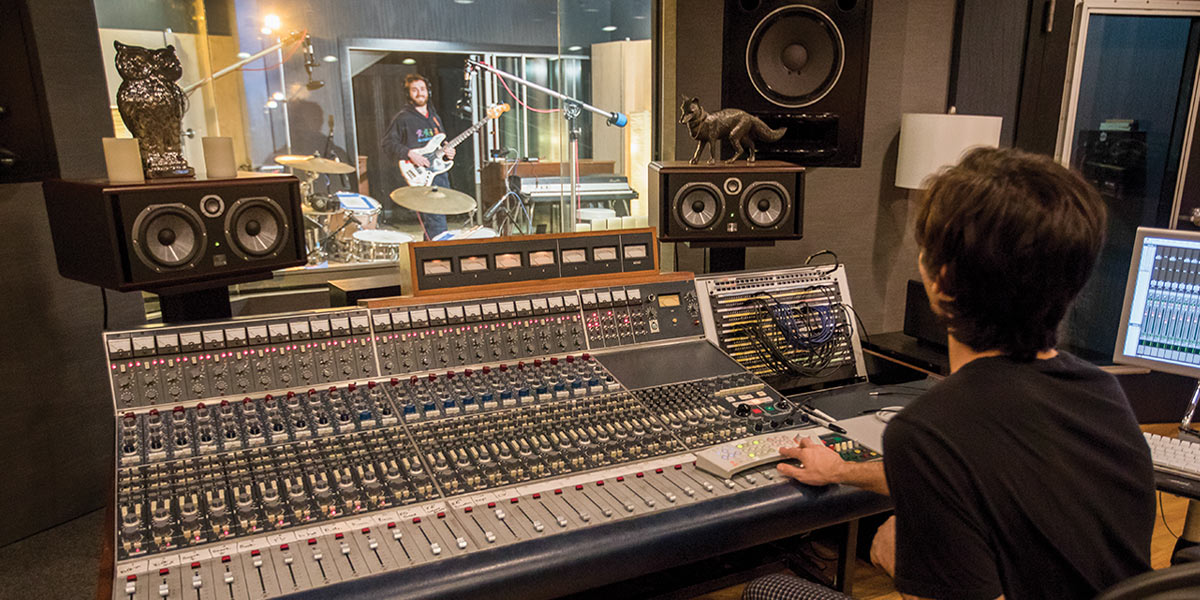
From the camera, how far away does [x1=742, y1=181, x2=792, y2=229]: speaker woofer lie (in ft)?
7.34

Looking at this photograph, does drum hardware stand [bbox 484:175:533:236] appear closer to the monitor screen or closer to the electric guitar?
the electric guitar

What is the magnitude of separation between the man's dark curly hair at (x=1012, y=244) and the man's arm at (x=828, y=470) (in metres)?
0.54

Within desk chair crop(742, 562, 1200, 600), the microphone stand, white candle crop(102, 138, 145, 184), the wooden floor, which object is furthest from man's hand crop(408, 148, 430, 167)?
desk chair crop(742, 562, 1200, 600)

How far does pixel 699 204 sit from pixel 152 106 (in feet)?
4.67

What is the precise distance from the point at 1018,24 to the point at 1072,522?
3040mm

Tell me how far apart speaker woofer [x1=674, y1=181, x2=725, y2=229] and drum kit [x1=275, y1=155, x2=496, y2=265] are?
254 cm

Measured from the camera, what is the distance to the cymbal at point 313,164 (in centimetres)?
438

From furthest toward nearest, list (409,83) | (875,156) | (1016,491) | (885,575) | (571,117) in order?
(571,117) < (409,83) < (875,156) < (885,575) < (1016,491)

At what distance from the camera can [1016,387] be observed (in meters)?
0.91

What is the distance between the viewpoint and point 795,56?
263cm

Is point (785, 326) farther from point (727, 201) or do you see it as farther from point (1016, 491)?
point (1016, 491)

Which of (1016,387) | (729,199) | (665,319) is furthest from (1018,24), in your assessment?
(1016,387)

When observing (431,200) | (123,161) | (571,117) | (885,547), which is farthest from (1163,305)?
(431,200)

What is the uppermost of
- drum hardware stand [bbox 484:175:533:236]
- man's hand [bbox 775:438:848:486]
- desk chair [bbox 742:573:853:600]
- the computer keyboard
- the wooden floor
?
drum hardware stand [bbox 484:175:533:236]
